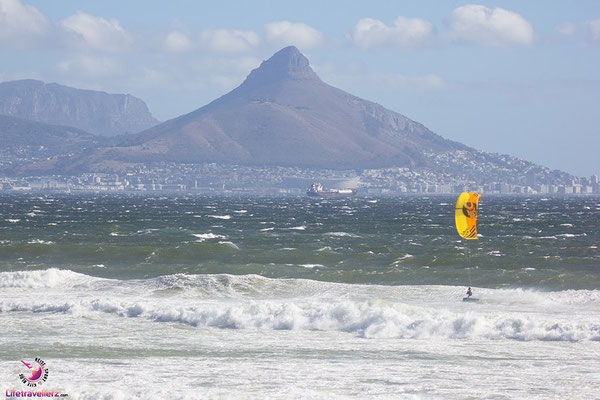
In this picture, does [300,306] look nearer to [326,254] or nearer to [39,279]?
[39,279]

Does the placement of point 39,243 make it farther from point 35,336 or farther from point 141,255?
point 35,336

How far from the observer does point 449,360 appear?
81.4 feet

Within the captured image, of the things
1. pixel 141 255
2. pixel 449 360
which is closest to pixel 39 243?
pixel 141 255

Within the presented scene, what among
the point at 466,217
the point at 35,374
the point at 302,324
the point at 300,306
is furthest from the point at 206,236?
the point at 35,374

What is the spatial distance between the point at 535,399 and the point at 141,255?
40373mm

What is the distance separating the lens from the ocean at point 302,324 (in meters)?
21.9

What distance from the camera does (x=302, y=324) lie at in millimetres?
30984

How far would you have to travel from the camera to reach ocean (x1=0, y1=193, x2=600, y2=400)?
21.9m

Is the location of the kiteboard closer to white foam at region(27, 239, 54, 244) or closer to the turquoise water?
the turquoise water

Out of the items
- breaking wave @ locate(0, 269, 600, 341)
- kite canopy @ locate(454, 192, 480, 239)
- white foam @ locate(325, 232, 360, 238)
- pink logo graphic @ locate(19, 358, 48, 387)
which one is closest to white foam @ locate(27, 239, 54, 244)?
breaking wave @ locate(0, 269, 600, 341)

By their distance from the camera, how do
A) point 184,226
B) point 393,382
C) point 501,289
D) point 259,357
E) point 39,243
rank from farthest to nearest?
1. point 184,226
2. point 39,243
3. point 501,289
4. point 259,357
5. point 393,382

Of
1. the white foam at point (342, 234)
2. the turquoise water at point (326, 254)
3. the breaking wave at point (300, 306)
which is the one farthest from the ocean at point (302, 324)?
the white foam at point (342, 234)

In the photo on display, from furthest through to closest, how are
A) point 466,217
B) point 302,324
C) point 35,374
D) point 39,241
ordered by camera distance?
point 39,241 → point 466,217 → point 302,324 → point 35,374

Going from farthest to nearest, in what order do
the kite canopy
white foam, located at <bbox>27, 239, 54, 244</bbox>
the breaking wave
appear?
white foam, located at <bbox>27, 239, 54, 244</bbox> → the kite canopy → the breaking wave
